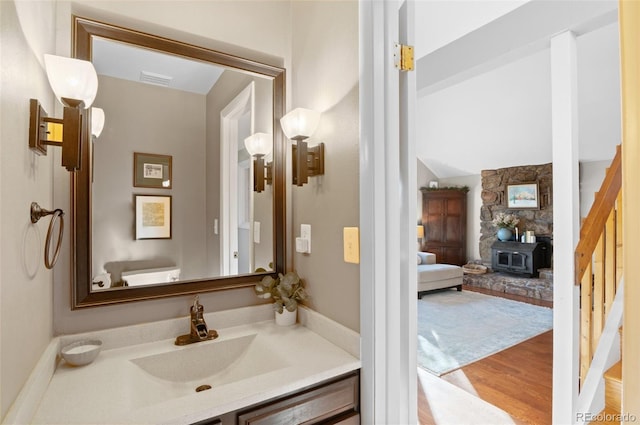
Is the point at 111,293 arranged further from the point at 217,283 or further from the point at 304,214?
the point at 304,214

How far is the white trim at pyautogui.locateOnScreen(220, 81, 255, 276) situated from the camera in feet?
5.20

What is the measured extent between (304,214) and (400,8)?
0.92 m

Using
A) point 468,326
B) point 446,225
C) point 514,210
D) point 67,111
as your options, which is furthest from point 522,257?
point 67,111

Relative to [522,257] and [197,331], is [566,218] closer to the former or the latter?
[197,331]

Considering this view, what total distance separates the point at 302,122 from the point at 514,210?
6.84 m

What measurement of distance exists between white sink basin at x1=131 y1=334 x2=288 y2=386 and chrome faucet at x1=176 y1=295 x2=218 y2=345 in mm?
24

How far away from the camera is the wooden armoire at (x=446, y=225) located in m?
7.80

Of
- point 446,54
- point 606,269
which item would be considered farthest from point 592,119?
point 606,269

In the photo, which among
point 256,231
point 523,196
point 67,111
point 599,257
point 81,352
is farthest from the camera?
point 523,196

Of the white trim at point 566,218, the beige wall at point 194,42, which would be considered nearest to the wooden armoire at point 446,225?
the white trim at point 566,218

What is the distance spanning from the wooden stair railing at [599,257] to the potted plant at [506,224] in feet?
16.5

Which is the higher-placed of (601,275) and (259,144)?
(259,144)

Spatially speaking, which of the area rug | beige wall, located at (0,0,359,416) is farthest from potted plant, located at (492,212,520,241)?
beige wall, located at (0,0,359,416)

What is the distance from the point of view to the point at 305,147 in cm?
146
